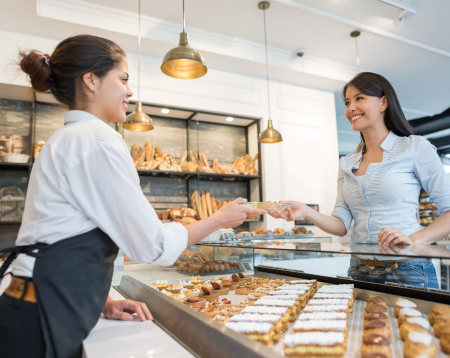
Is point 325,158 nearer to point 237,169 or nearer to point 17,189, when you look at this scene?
point 237,169

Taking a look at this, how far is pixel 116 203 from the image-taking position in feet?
2.81

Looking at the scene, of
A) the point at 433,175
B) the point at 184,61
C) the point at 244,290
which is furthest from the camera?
the point at 184,61

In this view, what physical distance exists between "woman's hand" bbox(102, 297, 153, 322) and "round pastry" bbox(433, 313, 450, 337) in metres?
0.84

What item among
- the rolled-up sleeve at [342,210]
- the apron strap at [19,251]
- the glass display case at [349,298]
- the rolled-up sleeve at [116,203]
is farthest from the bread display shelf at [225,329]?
the rolled-up sleeve at [342,210]

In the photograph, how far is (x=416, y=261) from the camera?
3.02 feet

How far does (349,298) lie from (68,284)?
0.84m

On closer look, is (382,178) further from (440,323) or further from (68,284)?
(68,284)

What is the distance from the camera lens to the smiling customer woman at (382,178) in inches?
61.6

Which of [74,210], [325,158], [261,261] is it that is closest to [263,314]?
[74,210]

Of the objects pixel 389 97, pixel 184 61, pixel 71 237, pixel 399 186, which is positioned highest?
pixel 184 61

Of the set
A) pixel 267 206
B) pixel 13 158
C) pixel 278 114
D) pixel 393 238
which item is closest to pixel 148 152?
pixel 13 158

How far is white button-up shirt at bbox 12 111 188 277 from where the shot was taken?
2.81 ft

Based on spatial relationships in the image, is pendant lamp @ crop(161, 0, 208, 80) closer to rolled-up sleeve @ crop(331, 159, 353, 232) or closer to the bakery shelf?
rolled-up sleeve @ crop(331, 159, 353, 232)

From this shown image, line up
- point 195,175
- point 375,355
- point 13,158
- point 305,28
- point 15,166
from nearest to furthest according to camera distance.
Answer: point 375,355, point 13,158, point 15,166, point 305,28, point 195,175
